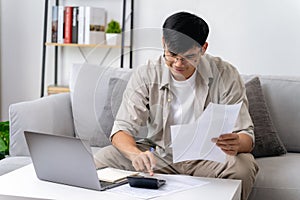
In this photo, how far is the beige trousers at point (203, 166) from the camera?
2066 mm

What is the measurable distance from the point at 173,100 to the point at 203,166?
0.37m

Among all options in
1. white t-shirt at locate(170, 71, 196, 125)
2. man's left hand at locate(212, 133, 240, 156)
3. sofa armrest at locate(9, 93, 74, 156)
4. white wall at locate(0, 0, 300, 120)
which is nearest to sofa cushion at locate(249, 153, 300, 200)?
man's left hand at locate(212, 133, 240, 156)

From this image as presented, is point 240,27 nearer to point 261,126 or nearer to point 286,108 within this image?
point 286,108

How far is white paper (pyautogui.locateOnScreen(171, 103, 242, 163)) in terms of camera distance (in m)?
1.94

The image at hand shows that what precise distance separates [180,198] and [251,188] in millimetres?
561

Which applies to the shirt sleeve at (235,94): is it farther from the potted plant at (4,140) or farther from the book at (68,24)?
the book at (68,24)

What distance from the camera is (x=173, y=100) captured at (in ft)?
6.61

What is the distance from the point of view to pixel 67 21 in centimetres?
382

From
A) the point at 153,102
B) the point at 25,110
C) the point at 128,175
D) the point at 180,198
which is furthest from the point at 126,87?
the point at 25,110

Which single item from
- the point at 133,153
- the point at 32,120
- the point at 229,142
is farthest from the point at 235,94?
the point at 32,120

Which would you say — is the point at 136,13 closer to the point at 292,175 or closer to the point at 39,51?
the point at 39,51

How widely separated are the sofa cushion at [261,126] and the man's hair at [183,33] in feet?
2.50

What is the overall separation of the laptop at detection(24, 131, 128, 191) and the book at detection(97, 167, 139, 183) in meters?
0.02

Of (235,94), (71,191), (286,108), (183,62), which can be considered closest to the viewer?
(71,191)
